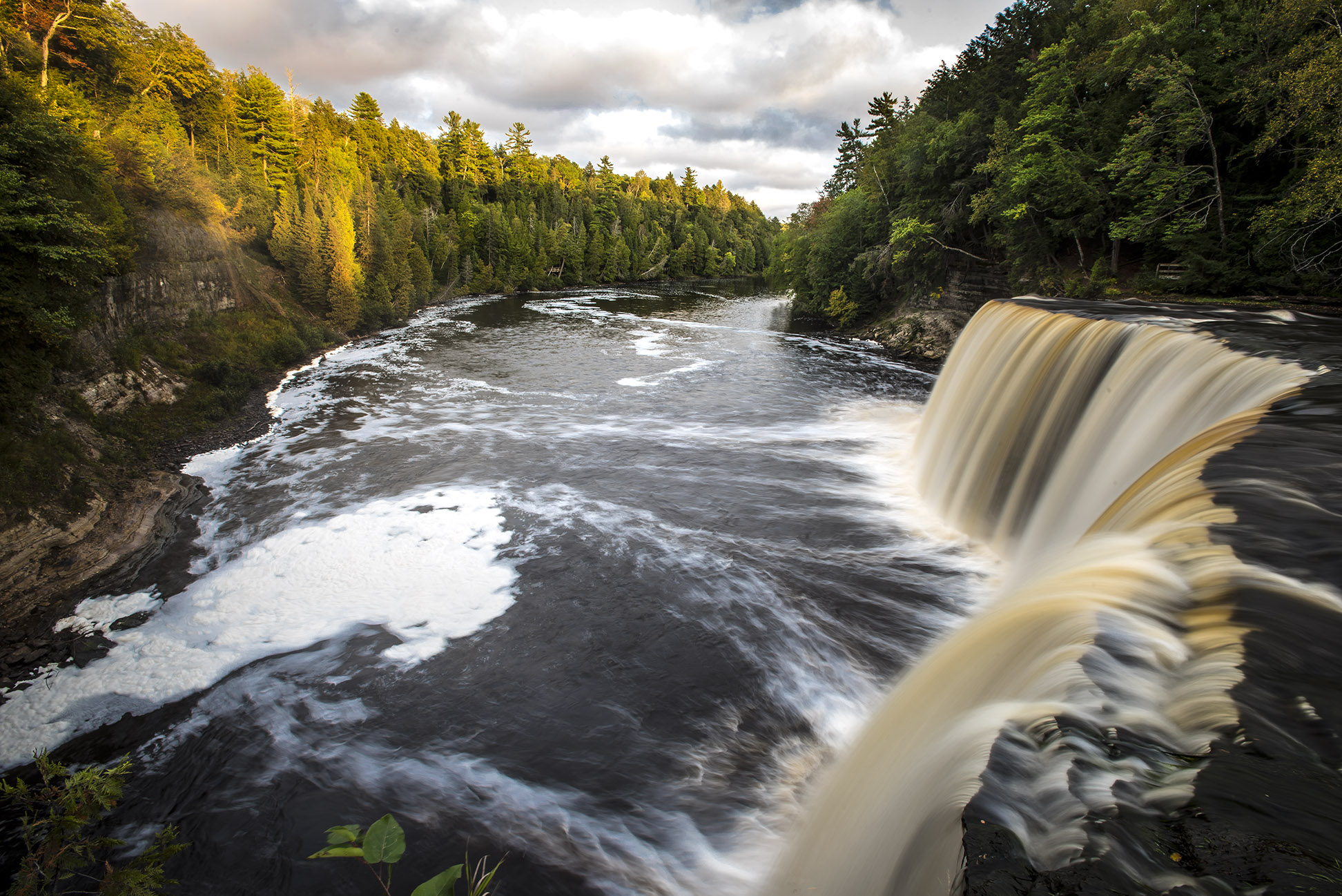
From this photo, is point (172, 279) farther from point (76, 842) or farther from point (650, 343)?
point (76, 842)

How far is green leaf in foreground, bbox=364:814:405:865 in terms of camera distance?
2.12 m

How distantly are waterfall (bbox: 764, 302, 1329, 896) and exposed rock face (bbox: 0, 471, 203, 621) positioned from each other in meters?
10.9

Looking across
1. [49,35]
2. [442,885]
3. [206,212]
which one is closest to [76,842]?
[442,885]

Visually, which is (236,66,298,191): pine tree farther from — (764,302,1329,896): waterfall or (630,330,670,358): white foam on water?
(764,302,1329,896): waterfall

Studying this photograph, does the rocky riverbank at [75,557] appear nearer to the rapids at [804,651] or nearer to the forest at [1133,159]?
the rapids at [804,651]

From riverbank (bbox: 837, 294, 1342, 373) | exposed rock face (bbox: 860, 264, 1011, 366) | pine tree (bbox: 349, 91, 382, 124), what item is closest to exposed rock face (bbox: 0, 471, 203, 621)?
riverbank (bbox: 837, 294, 1342, 373)

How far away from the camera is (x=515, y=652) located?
293 inches

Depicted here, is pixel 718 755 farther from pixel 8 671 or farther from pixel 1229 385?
pixel 8 671

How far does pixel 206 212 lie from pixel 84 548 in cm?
2227

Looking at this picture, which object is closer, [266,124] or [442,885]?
[442,885]

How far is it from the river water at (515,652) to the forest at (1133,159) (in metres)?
11.7

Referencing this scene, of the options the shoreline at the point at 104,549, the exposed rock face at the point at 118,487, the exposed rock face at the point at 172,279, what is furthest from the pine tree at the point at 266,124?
the shoreline at the point at 104,549

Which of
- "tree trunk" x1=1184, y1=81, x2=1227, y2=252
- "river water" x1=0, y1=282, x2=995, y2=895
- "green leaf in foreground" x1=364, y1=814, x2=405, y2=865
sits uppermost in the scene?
"tree trunk" x1=1184, y1=81, x2=1227, y2=252

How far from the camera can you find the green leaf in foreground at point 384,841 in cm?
212
